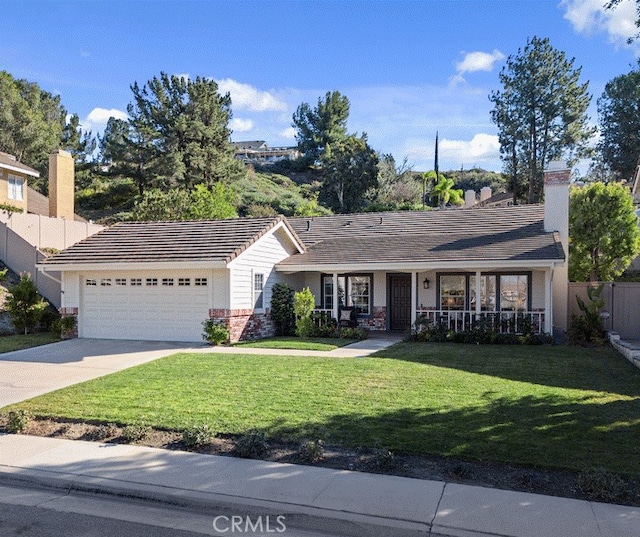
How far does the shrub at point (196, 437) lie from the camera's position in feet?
21.1

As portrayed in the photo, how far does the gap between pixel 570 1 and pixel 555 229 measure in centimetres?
869

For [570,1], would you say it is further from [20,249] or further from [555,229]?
[20,249]

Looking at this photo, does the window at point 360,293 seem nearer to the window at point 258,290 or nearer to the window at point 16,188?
the window at point 258,290

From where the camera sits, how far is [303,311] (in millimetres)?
16609

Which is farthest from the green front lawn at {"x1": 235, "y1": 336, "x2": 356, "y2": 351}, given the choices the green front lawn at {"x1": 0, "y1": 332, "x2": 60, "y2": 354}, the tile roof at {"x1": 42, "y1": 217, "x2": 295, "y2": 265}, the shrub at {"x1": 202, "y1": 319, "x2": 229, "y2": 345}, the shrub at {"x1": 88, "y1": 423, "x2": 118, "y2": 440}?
the shrub at {"x1": 88, "y1": 423, "x2": 118, "y2": 440}

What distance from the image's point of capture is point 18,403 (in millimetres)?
8555

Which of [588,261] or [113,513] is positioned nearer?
[113,513]

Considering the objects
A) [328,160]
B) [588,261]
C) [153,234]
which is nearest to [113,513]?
[153,234]

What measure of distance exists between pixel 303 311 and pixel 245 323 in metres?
1.85

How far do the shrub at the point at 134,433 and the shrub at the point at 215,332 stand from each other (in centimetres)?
819

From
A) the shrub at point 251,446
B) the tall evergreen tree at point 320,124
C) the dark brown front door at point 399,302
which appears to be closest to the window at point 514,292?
the dark brown front door at point 399,302

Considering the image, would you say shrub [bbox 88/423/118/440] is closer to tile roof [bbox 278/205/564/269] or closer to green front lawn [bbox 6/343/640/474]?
green front lawn [bbox 6/343/640/474]

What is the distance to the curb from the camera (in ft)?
14.4

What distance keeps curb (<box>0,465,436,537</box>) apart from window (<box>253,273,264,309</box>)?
11.1 meters
